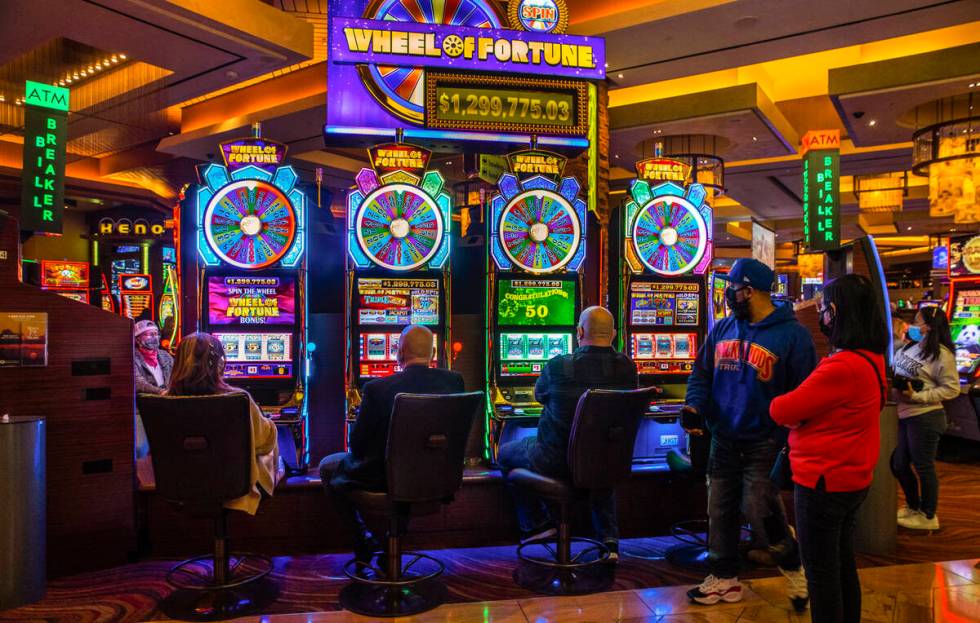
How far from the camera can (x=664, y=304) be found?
5.39 metres

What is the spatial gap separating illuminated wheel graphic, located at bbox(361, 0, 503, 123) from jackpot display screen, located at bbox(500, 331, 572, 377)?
2.44 m

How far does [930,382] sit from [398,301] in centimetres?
385

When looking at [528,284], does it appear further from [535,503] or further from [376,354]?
[535,503]

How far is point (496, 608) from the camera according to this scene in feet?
10.9

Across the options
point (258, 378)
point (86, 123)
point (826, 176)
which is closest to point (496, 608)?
point (258, 378)

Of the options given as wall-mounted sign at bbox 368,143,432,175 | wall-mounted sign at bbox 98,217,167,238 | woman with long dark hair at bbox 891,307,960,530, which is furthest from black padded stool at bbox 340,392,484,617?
wall-mounted sign at bbox 98,217,167,238

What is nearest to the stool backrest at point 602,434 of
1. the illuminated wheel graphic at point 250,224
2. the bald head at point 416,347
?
the bald head at point 416,347

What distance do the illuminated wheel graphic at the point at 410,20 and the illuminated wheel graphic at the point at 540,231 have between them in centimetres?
184

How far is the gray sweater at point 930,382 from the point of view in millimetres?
4801

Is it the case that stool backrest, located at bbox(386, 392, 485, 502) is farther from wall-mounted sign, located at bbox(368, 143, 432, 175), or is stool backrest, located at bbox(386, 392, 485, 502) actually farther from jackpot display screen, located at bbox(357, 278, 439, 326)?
wall-mounted sign, located at bbox(368, 143, 432, 175)

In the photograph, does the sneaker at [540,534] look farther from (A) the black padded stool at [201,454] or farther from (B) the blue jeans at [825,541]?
(B) the blue jeans at [825,541]

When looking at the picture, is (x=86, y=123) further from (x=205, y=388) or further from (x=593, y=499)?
(x=593, y=499)

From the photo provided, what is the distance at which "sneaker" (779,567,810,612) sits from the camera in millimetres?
3293

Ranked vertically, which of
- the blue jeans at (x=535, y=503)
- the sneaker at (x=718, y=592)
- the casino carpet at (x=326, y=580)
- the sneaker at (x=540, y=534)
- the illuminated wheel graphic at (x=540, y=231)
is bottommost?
the casino carpet at (x=326, y=580)
